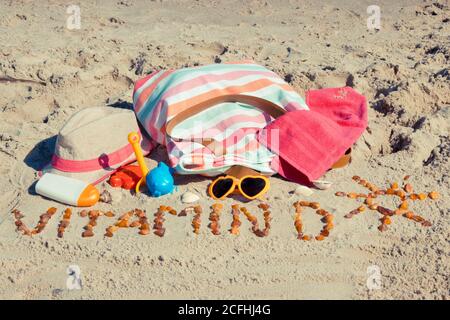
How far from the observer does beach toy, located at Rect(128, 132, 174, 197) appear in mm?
3242

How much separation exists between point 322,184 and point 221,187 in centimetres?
56

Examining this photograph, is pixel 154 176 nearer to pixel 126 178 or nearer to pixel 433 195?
pixel 126 178

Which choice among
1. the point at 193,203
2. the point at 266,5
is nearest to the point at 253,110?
the point at 193,203

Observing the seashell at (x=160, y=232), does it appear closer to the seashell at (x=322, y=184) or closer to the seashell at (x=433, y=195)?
the seashell at (x=322, y=184)

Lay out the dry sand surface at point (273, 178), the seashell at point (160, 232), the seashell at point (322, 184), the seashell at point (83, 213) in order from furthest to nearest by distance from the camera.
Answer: the seashell at point (322, 184) → the seashell at point (83, 213) → the seashell at point (160, 232) → the dry sand surface at point (273, 178)

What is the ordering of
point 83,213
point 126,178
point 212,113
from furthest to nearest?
point 212,113 → point 126,178 → point 83,213

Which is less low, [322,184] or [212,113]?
[212,113]

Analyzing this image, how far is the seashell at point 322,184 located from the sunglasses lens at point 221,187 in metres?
0.48

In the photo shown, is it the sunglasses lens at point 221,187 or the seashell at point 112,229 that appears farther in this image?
the sunglasses lens at point 221,187

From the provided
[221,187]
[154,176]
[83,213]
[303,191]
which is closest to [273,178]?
[303,191]

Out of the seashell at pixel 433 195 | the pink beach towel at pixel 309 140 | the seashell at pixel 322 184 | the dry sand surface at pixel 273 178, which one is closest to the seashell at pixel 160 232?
the dry sand surface at pixel 273 178

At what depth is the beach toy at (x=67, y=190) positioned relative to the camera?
3.22m

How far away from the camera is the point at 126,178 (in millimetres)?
3377

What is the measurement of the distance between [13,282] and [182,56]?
8.38 feet
